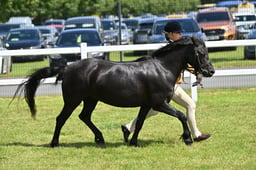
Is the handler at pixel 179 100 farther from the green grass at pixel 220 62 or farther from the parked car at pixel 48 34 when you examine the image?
the parked car at pixel 48 34

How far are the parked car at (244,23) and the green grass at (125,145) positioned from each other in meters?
14.9

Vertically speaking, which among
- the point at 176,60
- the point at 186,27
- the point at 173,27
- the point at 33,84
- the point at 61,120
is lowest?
the point at 186,27

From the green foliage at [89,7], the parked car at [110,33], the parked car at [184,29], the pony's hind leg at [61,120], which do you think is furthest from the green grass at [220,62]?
the pony's hind leg at [61,120]

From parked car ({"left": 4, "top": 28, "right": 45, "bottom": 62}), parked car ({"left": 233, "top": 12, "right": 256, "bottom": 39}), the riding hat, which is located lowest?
parked car ({"left": 4, "top": 28, "right": 45, "bottom": 62})

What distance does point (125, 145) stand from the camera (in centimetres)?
934

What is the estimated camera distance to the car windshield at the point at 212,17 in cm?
2984

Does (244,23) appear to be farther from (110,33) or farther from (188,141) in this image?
(188,141)

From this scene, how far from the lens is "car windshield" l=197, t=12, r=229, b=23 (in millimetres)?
29844

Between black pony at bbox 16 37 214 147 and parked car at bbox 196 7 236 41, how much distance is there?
19.0 m

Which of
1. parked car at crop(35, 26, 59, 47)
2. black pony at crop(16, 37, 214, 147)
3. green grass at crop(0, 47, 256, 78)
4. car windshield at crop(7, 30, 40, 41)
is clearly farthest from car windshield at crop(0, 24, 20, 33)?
black pony at crop(16, 37, 214, 147)

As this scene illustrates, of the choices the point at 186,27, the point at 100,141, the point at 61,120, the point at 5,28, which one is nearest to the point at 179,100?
the point at 100,141

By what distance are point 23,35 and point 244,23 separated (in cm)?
1151

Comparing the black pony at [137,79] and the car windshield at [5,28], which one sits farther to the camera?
the car windshield at [5,28]

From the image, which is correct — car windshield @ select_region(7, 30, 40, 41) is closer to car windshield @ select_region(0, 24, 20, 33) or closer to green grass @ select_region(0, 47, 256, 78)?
car windshield @ select_region(0, 24, 20, 33)
